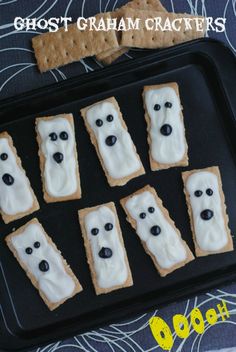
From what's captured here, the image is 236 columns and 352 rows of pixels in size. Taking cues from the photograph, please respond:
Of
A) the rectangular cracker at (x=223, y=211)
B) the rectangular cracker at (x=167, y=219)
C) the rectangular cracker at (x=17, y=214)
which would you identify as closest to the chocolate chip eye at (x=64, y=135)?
the rectangular cracker at (x=17, y=214)

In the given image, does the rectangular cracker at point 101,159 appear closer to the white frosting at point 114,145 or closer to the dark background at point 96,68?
the white frosting at point 114,145

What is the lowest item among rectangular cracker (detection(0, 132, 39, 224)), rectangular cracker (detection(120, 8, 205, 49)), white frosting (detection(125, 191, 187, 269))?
white frosting (detection(125, 191, 187, 269))

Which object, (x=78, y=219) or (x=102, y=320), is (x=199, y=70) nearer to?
(x=78, y=219)

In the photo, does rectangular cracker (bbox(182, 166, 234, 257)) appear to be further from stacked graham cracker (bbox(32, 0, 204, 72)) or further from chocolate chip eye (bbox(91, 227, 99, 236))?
stacked graham cracker (bbox(32, 0, 204, 72))

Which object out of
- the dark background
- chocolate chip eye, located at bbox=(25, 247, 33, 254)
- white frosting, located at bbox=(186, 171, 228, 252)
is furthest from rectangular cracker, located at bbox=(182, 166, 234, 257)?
chocolate chip eye, located at bbox=(25, 247, 33, 254)

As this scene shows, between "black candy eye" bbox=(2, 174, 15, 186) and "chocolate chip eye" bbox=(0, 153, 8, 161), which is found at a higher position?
"chocolate chip eye" bbox=(0, 153, 8, 161)

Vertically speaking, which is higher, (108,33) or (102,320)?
(108,33)

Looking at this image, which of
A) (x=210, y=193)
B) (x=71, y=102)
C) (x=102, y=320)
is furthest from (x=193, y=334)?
(x=71, y=102)
